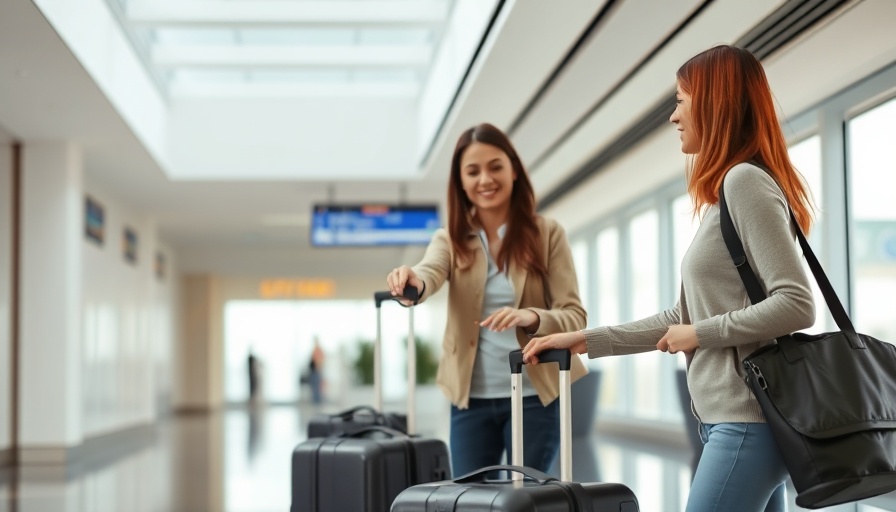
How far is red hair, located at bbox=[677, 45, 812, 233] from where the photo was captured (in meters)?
1.83

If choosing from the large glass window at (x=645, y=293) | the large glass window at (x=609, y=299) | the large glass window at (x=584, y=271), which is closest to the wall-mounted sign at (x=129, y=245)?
the large glass window at (x=584, y=271)

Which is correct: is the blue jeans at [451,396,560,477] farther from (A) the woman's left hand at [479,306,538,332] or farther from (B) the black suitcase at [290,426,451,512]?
(A) the woman's left hand at [479,306,538,332]

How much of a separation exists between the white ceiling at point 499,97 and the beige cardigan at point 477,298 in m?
3.55

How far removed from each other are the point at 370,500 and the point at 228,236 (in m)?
18.4

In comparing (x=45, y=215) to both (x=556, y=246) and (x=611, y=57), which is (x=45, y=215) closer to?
(x=611, y=57)

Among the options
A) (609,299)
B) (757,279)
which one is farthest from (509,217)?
(609,299)

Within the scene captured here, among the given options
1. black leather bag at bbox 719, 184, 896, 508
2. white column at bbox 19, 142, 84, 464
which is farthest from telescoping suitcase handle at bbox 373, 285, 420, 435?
white column at bbox 19, 142, 84, 464

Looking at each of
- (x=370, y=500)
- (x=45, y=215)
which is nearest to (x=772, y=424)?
(x=370, y=500)

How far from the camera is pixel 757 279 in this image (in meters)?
1.74

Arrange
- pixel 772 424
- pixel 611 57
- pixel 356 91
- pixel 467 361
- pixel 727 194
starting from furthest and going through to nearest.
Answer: pixel 356 91
pixel 611 57
pixel 467 361
pixel 727 194
pixel 772 424

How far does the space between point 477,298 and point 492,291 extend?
5 cm

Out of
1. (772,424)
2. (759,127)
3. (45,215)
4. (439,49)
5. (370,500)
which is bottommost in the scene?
(370,500)

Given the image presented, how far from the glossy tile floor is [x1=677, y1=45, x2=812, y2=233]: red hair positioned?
3872 mm

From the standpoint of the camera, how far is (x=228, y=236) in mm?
20750
